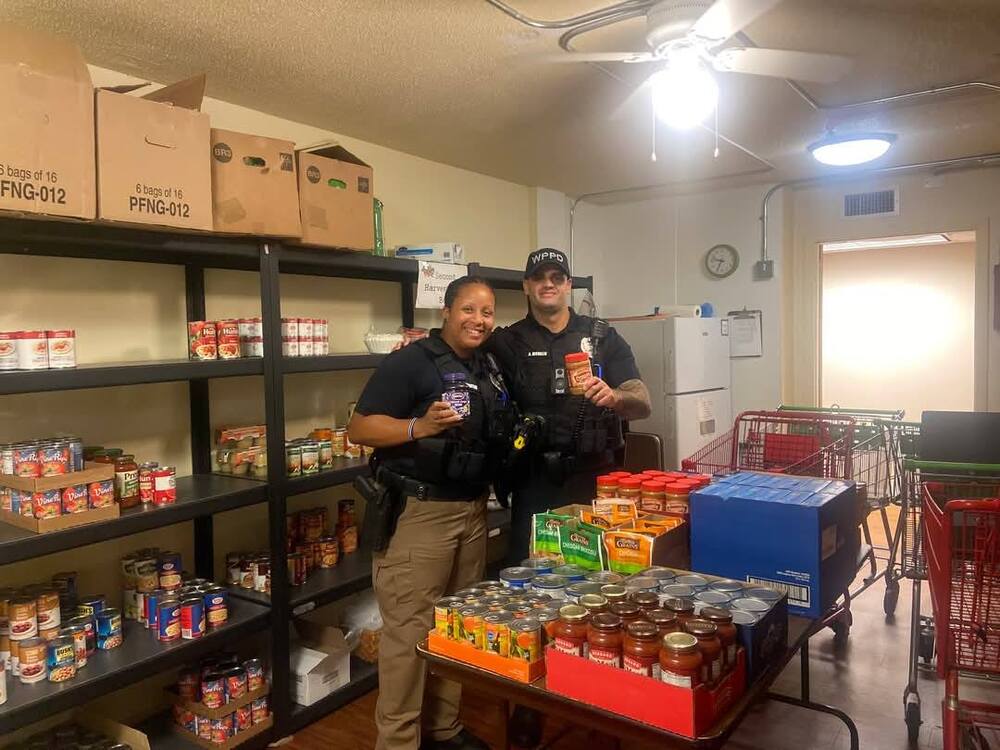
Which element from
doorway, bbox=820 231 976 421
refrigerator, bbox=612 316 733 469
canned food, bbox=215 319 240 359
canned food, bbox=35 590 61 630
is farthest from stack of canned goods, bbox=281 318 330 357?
doorway, bbox=820 231 976 421

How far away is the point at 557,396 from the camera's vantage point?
2.77 m

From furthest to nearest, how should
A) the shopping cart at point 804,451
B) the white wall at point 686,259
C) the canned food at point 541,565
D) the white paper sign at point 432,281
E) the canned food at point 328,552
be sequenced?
the white wall at point 686,259 < the white paper sign at point 432,281 < the shopping cart at point 804,451 < the canned food at point 328,552 < the canned food at point 541,565

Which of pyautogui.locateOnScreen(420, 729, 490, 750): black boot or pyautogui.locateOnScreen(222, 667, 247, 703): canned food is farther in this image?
pyautogui.locateOnScreen(222, 667, 247, 703): canned food

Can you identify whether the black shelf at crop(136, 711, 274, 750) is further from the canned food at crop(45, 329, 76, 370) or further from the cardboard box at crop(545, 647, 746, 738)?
the cardboard box at crop(545, 647, 746, 738)

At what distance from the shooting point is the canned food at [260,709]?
2668mm

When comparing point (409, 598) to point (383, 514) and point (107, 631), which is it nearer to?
point (383, 514)

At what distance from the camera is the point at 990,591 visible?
78.2 inches

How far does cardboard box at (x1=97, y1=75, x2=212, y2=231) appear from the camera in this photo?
2.08 metres

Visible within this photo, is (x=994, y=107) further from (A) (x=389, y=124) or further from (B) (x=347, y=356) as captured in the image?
(B) (x=347, y=356)

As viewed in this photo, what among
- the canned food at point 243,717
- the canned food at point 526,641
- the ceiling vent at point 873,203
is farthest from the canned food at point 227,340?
the ceiling vent at point 873,203

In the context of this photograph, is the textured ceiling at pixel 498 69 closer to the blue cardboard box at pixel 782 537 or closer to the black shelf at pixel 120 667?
the blue cardboard box at pixel 782 537

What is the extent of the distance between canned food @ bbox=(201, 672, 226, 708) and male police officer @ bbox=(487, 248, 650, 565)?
114 cm

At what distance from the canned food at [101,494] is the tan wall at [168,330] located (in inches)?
18.4

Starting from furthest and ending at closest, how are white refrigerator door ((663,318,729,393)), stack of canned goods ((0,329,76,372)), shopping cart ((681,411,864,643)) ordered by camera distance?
white refrigerator door ((663,318,729,393))
shopping cart ((681,411,864,643))
stack of canned goods ((0,329,76,372))
